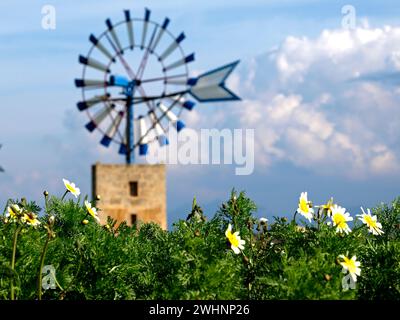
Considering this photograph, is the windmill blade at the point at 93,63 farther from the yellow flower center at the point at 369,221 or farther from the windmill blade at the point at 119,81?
the yellow flower center at the point at 369,221

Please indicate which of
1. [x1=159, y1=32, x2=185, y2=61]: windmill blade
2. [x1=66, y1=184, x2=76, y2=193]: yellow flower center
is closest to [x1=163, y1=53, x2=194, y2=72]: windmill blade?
[x1=159, y1=32, x2=185, y2=61]: windmill blade

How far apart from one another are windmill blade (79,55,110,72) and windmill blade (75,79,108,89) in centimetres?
52

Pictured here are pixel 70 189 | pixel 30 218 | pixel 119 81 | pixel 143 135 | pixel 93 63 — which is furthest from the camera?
pixel 143 135

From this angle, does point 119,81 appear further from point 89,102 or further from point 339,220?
point 339,220

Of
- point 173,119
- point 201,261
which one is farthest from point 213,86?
point 201,261

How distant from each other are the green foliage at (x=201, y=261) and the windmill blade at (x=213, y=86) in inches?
964

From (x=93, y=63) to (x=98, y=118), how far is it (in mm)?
2075

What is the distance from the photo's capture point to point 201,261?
10.0ft

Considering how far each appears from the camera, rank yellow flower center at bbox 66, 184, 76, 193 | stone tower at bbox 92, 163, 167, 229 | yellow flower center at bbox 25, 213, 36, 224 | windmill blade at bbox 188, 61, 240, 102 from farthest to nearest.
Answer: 1. stone tower at bbox 92, 163, 167, 229
2. windmill blade at bbox 188, 61, 240, 102
3. yellow flower center at bbox 66, 184, 76, 193
4. yellow flower center at bbox 25, 213, 36, 224

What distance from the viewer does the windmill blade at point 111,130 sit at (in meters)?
31.8

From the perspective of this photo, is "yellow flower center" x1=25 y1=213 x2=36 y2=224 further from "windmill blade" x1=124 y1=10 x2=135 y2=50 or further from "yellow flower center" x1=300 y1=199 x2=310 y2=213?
"windmill blade" x1=124 y1=10 x2=135 y2=50

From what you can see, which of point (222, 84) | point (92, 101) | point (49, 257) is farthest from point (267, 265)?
point (92, 101)

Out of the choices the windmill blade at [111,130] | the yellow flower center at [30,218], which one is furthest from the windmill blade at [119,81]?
the yellow flower center at [30,218]

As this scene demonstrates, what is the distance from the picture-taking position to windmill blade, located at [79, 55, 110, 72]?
31625 mm
